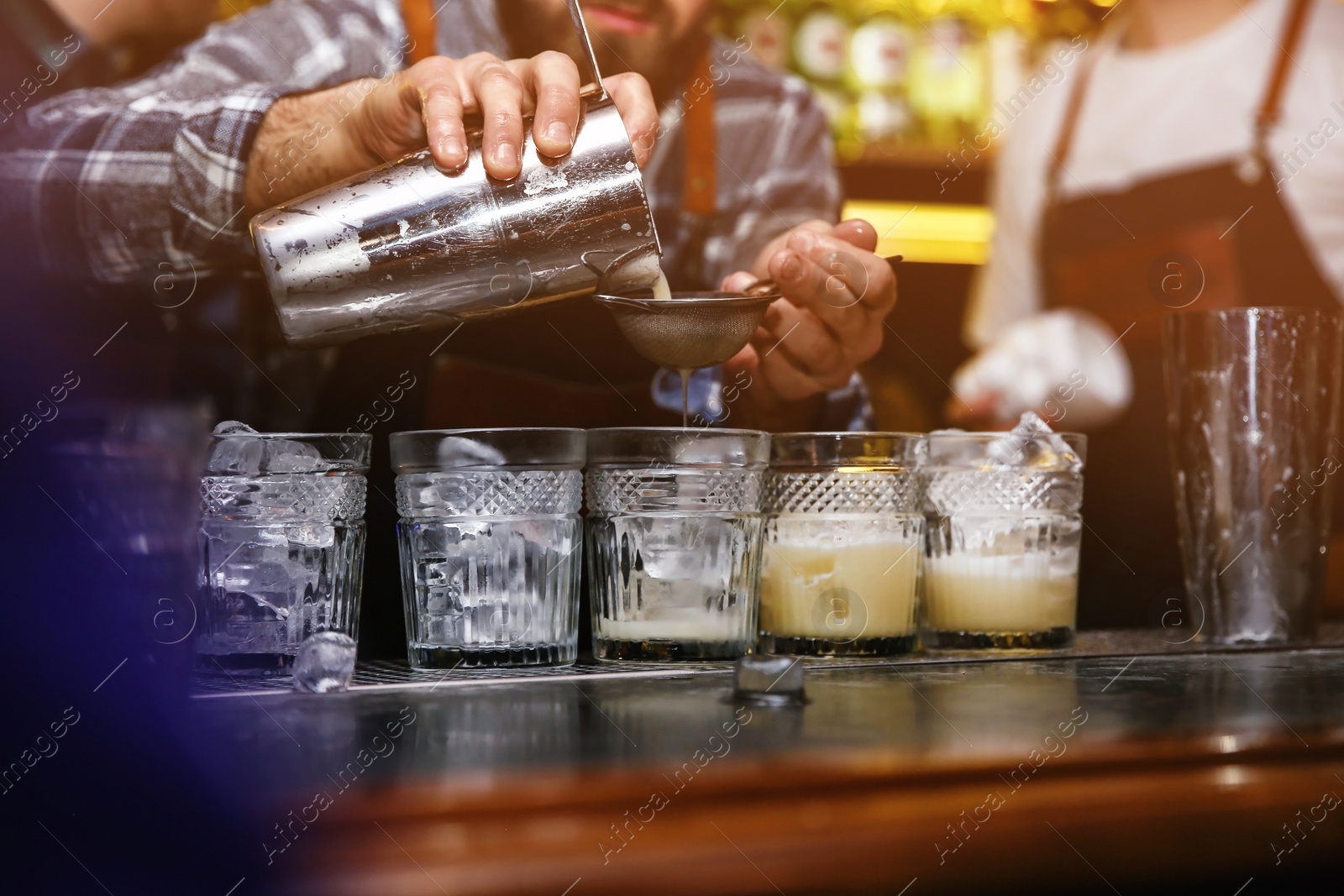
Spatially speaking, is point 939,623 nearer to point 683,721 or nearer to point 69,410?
point 683,721

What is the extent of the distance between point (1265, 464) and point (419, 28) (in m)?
1.37

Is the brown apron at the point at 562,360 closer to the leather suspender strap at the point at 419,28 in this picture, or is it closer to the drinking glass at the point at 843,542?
the leather suspender strap at the point at 419,28

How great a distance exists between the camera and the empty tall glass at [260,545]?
98cm

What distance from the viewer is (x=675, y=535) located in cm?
105

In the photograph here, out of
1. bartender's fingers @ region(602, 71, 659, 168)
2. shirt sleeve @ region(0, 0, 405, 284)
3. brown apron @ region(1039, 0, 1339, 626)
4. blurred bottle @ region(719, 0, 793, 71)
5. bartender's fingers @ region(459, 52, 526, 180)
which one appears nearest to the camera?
bartender's fingers @ region(459, 52, 526, 180)

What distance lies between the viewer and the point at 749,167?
7.30ft

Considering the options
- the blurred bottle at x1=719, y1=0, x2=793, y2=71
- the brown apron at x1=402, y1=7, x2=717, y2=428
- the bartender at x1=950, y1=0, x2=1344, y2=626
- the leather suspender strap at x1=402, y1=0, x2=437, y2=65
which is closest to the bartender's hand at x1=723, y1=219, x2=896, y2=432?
the brown apron at x1=402, y1=7, x2=717, y2=428

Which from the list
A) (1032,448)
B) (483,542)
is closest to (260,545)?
(483,542)

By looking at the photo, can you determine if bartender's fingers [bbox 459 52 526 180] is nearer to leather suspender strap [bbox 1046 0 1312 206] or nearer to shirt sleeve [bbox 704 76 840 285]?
shirt sleeve [bbox 704 76 840 285]

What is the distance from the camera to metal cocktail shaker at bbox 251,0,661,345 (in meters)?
1.03

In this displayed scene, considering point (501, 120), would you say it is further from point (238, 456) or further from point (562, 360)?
point (562, 360)

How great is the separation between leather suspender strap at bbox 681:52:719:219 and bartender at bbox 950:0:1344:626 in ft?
3.63

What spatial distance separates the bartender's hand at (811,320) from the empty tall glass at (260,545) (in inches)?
20.3

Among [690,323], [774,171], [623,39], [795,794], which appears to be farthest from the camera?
[774,171]
